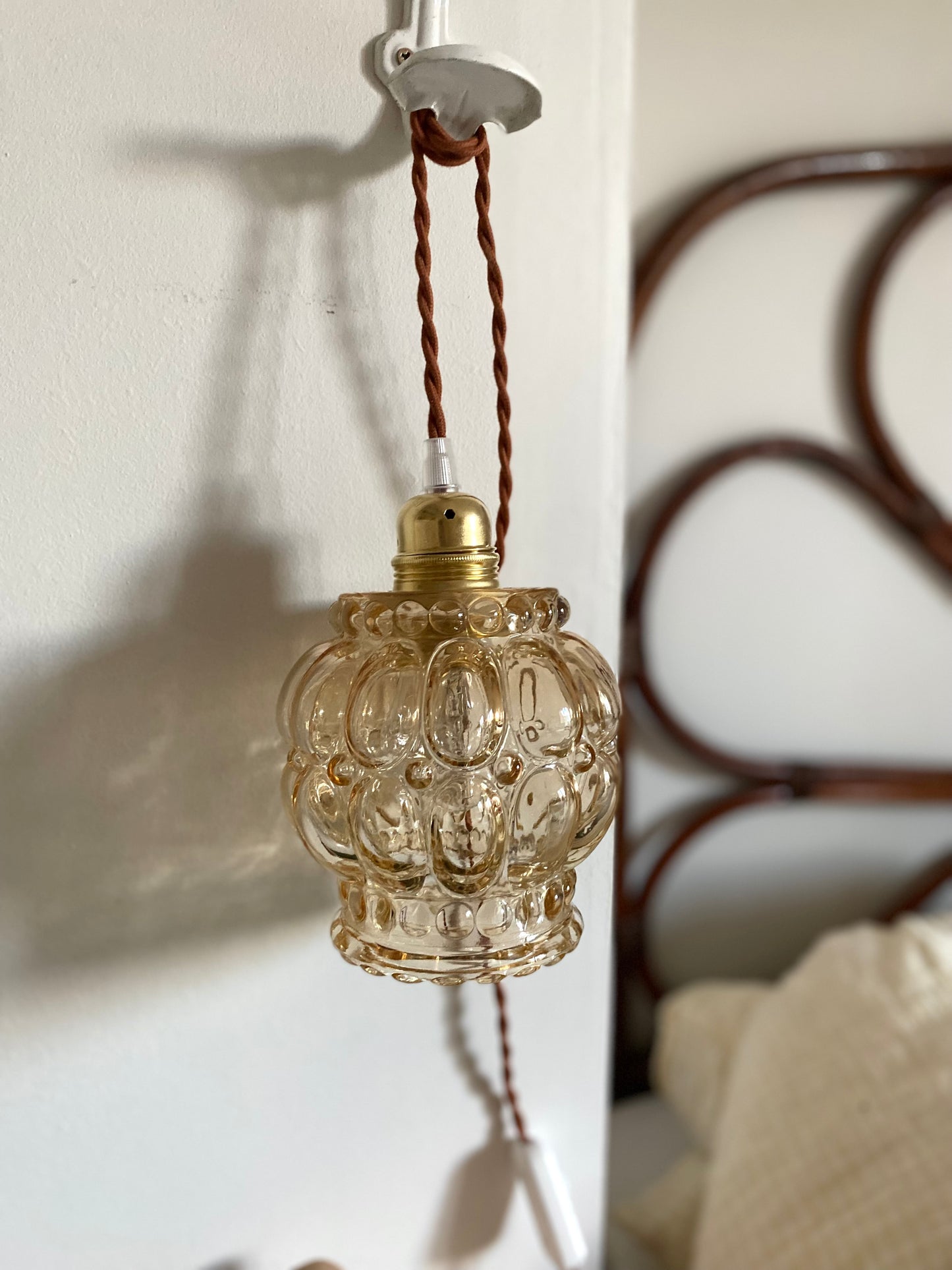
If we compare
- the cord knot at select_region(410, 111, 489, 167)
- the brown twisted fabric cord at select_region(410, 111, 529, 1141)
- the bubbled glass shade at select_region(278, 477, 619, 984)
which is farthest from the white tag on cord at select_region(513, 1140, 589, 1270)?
the cord knot at select_region(410, 111, 489, 167)

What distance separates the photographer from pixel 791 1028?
2.95ft

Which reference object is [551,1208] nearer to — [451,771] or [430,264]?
[451,771]

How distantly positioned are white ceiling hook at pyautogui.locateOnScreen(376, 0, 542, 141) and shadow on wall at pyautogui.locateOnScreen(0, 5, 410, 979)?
3cm

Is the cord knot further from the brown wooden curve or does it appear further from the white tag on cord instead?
the brown wooden curve

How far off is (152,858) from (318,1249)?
0.94 ft

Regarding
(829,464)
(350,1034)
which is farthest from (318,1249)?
(829,464)

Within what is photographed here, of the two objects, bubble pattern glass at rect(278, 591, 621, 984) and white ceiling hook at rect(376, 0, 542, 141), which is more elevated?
white ceiling hook at rect(376, 0, 542, 141)

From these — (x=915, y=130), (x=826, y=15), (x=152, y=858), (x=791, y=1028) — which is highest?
(x=826, y=15)

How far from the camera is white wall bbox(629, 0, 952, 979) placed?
1.08 meters

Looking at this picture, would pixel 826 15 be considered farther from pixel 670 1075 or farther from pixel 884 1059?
pixel 670 1075

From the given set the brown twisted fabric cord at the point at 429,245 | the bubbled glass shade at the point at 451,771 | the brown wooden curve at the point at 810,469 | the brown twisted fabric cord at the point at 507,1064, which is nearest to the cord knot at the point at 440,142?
the brown twisted fabric cord at the point at 429,245

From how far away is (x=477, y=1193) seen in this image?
0.57 meters

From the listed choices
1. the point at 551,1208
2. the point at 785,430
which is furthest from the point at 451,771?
the point at 785,430

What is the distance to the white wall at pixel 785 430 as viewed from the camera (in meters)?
1.08
